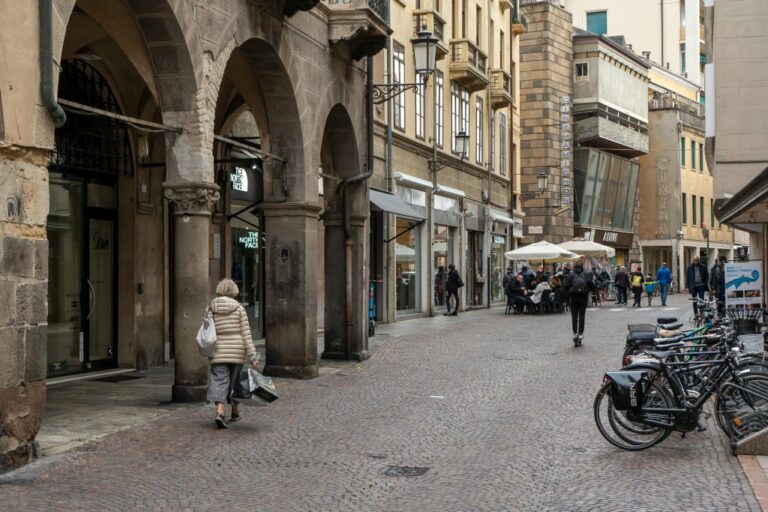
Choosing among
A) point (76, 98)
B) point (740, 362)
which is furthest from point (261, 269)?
point (740, 362)

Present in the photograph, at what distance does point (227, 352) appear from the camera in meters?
11.5

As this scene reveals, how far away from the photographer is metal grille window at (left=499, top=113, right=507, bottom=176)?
43250mm

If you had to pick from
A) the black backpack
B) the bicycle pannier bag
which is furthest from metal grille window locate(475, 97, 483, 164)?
the bicycle pannier bag

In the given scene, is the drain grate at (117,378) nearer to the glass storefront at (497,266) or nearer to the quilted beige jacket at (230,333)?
the quilted beige jacket at (230,333)

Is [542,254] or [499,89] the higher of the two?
[499,89]

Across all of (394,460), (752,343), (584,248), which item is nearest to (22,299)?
(394,460)

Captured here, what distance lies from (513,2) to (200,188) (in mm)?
34371

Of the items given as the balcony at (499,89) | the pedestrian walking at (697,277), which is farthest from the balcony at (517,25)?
the pedestrian walking at (697,277)

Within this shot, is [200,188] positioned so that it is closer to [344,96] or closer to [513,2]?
[344,96]

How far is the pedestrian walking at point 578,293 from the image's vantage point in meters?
20.8

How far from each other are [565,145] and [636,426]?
42052 mm

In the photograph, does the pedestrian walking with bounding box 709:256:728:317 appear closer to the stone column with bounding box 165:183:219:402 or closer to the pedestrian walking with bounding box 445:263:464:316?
the pedestrian walking with bounding box 445:263:464:316

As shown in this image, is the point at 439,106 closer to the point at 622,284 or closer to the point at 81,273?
the point at 622,284

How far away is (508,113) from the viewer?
44781 millimetres
